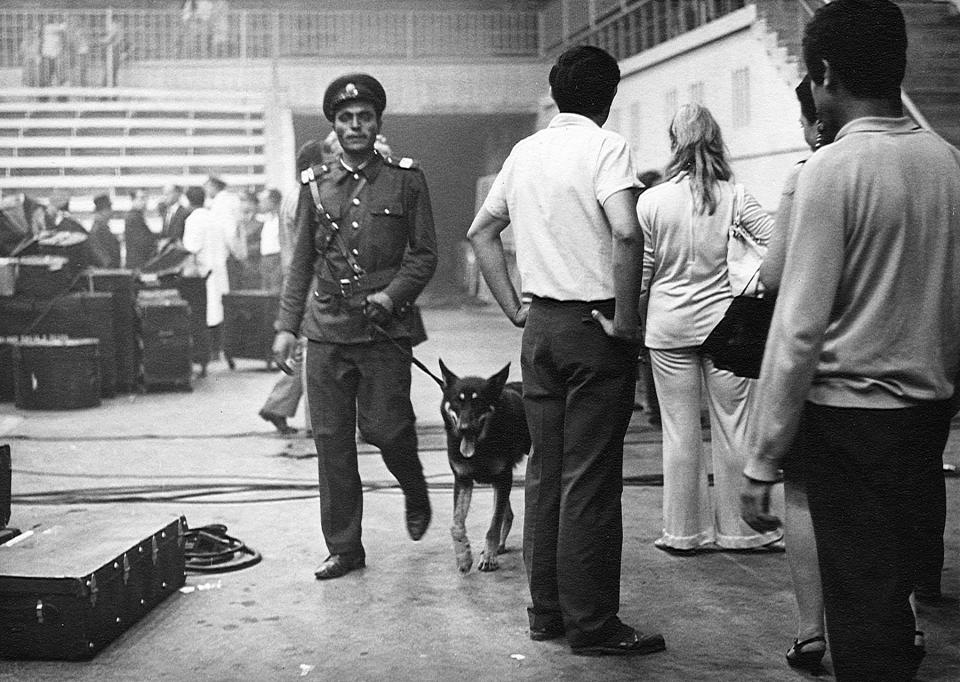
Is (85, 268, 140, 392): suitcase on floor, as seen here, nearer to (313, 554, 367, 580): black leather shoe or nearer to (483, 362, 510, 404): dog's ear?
(313, 554, 367, 580): black leather shoe

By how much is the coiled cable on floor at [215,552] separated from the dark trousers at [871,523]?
3462 mm

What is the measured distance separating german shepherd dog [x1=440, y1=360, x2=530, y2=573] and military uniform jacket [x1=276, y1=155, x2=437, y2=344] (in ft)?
1.29

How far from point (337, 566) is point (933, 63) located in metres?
9.58

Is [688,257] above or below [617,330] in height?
above

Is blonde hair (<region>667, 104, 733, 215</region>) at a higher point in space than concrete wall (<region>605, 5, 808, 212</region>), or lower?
lower

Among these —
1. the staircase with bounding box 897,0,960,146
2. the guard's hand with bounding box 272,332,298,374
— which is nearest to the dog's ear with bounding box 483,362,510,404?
the guard's hand with bounding box 272,332,298,374

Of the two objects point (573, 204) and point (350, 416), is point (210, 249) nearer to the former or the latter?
point (350, 416)

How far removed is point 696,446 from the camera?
5719 mm

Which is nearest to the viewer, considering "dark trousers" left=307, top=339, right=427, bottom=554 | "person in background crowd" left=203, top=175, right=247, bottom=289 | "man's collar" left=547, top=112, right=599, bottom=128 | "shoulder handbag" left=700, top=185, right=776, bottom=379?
"shoulder handbag" left=700, top=185, right=776, bottom=379

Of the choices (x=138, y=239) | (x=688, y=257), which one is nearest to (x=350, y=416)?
(x=688, y=257)

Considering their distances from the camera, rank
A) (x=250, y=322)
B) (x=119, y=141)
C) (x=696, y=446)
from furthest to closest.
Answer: (x=119, y=141) → (x=250, y=322) → (x=696, y=446)

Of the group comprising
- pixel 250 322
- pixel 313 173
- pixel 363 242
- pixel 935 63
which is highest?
pixel 935 63

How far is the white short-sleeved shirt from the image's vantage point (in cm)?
427

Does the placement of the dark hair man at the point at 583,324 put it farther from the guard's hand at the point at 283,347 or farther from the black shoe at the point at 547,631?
the guard's hand at the point at 283,347
